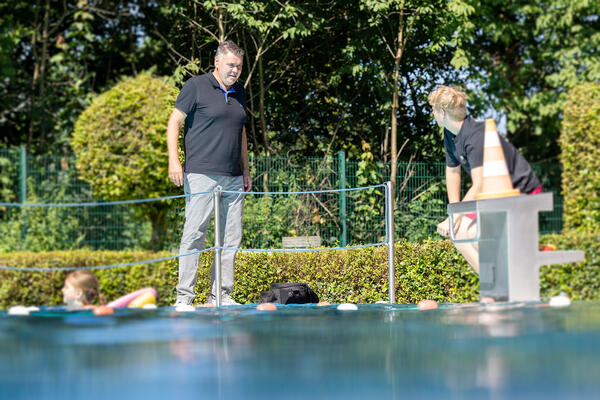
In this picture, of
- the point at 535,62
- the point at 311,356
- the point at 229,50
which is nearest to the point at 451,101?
the point at 229,50

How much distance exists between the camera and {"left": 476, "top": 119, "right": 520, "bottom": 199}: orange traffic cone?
4.20m

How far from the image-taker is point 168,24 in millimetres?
14914

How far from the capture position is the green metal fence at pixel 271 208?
35.3 ft

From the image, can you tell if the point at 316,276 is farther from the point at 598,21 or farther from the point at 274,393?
the point at 598,21

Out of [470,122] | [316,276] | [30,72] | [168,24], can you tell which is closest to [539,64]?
[168,24]

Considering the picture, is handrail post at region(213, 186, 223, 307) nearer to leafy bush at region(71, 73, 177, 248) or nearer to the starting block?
the starting block

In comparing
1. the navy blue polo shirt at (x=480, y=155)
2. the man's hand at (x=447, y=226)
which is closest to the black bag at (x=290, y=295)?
the man's hand at (x=447, y=226)

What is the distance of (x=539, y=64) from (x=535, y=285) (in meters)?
13.0

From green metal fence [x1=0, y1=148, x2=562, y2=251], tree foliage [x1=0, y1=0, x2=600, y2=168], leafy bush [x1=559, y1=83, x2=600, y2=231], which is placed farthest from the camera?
tree foliage [x1=0, y1=0, x2=600, y2=168]

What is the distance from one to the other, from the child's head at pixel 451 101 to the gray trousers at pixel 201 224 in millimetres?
2011

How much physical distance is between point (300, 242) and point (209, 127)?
13.2 ft

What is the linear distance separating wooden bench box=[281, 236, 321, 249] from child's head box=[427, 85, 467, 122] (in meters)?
5.02

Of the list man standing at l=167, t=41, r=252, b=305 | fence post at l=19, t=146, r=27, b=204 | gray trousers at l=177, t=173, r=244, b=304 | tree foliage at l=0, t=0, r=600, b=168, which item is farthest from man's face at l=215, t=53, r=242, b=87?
fence post at l=19, t=146, r=27, b=204

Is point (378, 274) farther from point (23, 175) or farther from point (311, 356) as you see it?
point (23, 175)
